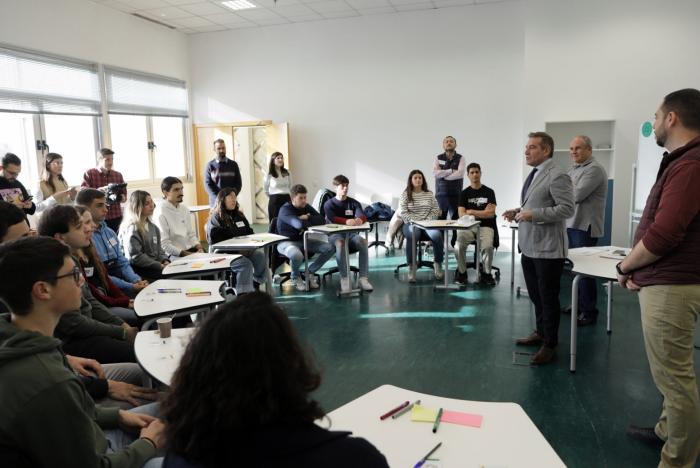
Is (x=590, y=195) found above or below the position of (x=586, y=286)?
above

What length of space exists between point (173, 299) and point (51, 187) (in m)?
3.75

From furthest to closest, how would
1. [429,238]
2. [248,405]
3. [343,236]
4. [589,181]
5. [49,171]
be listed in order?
[429,238] < [343,236] < [49,171] < [589,181] < [248,405]

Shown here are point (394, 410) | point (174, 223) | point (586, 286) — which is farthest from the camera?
point (174, 223)

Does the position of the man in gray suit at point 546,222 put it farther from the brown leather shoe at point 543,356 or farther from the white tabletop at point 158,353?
the white tabletop at point 158,353

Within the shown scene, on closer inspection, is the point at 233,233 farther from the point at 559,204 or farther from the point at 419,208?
the point at 559,204

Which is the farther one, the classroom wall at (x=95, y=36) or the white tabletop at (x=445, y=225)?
the classroom wall at (x=95, y=36)

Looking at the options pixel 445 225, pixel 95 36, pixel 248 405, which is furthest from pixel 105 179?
pixel 248 405

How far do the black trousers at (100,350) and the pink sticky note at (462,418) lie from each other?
173 cm

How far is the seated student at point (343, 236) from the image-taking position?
19.1ft

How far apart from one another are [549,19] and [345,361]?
620 centimetres

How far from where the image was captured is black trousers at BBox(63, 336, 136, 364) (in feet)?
8.63

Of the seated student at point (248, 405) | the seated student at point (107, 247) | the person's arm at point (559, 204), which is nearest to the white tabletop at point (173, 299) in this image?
the seated student at point (107, 247)

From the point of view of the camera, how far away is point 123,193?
239 inches

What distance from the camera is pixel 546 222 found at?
3451 millimetres
